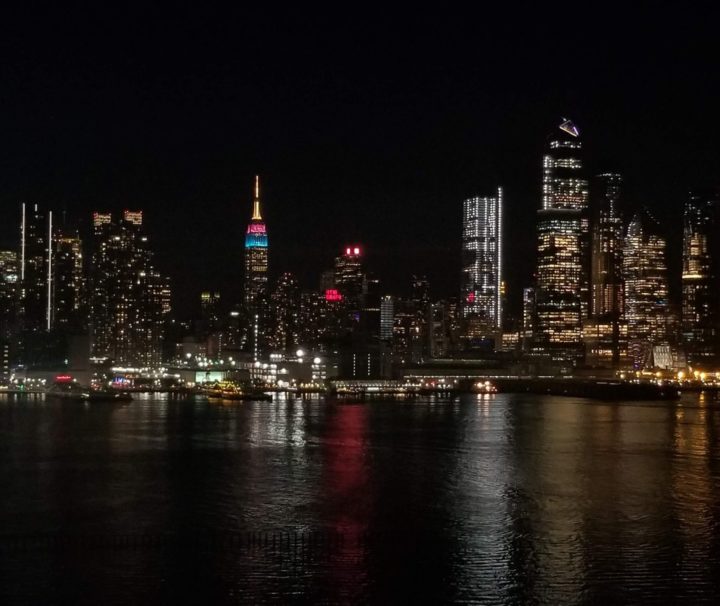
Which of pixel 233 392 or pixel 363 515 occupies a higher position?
pixel 233 392

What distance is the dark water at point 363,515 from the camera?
34.3ft

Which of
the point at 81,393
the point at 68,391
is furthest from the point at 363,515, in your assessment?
the point at 68,391

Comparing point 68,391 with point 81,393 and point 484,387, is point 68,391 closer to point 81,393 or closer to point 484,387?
point 81,393

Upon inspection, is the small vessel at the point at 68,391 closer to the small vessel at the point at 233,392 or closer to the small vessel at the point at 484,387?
the small vessel at the point at 233,392

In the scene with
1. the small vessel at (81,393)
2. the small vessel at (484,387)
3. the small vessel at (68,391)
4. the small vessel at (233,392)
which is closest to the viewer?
the small vessel at (81,393)

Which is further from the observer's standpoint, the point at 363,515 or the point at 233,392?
the point at 233,392

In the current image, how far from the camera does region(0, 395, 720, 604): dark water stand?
10.5 m

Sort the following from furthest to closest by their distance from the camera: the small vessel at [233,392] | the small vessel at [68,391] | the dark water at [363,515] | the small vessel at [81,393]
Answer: the small vessel at [68,391]
the small vessel at [233,392]
the small vessel at [81,393]
the dark water at [363,515]

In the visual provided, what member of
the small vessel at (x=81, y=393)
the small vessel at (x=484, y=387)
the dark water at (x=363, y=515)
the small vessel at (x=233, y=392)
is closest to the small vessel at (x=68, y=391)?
the small vessel at (x=81, y=393)

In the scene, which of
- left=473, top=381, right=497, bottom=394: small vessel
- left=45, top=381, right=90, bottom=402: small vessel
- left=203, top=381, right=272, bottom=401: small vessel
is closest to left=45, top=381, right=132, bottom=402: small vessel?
left=45, top=381, right=90, bottom=402: small vessel

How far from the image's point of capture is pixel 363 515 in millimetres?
14539

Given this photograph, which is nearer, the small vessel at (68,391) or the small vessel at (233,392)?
the small vessel at (233,392)

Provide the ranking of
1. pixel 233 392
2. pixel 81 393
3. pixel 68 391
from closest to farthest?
pixel 81 393, pixel 233 392, pixel 68 391

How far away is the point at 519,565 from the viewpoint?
11445mm
